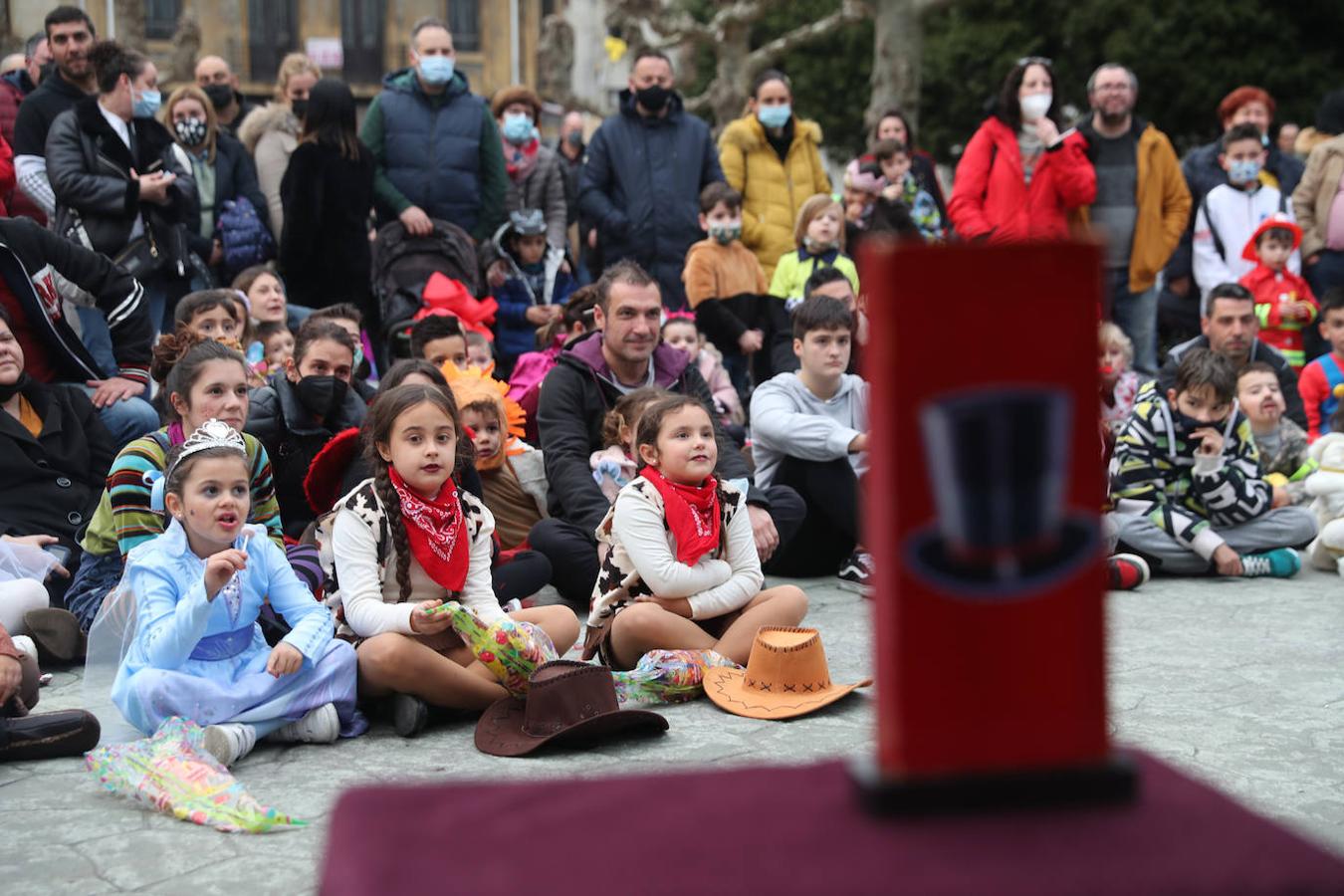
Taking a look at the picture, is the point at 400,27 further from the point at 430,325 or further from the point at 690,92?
the point at 430,325

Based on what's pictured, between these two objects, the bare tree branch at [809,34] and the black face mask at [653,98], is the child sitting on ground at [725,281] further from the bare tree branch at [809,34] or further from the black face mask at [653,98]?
the bare tree branch at [809,34]

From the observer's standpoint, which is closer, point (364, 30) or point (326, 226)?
point (326, 226)

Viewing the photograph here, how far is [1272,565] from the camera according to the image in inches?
236

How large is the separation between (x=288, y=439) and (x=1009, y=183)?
418 cm

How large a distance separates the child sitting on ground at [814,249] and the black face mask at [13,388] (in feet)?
11.8

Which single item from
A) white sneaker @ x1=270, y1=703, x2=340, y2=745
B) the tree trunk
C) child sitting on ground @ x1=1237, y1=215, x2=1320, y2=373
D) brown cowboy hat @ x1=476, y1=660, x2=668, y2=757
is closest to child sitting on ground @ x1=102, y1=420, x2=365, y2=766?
white sneaker @ x1=270, y1=703, x2=340, y2=745

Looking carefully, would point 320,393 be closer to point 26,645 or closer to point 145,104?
point 26,645

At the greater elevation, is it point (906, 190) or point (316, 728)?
point (906, 190)

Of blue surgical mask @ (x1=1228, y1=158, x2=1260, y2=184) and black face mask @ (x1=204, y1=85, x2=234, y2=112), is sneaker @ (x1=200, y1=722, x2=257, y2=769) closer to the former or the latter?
black face mask @ (x1=204, y1=85, x2=234, y2=112)

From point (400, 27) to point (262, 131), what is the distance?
94.4 feet

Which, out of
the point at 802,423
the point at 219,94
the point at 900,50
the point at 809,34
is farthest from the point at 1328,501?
the point at 809,34

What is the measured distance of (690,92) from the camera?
24.8 meters

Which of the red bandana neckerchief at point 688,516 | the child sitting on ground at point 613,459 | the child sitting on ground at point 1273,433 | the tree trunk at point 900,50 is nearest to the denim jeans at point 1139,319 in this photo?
the child sitting on ground at point 1273,433

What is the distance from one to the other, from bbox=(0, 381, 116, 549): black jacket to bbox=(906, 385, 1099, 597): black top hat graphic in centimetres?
409
